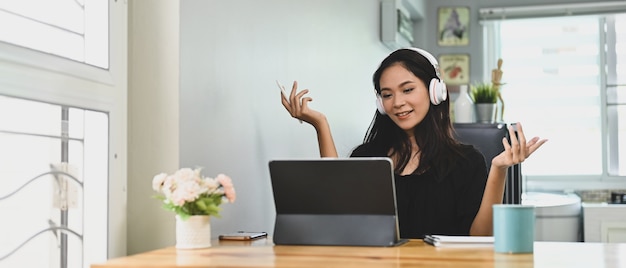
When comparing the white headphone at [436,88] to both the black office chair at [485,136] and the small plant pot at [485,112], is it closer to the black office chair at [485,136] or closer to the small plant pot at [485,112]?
the black office chair at [485,136]

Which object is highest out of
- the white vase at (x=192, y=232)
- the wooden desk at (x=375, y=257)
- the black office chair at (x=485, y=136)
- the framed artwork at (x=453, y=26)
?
the framed artwork at (x=453, y=26)

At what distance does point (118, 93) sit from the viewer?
5.79ft

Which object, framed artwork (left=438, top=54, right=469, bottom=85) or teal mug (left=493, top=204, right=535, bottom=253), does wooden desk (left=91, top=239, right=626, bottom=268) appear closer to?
teal mug (left=493, top=204, right=535, bottom=253)

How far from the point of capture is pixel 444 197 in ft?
7.28

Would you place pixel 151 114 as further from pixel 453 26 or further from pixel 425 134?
pixel 453 26

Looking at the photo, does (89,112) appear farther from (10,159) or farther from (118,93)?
(10,159)

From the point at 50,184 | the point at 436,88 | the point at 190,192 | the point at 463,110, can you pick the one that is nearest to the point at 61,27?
the point at 50,184

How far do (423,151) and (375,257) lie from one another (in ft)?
2.88

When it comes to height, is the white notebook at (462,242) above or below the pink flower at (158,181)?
below

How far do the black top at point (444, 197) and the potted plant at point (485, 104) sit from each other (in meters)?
1.98

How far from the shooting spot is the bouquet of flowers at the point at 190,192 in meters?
1.49

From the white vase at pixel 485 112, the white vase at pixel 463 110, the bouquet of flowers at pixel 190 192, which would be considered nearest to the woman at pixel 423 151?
the bouquet of flowers at pixel 190 192

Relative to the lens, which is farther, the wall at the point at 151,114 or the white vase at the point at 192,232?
the wall at the point at 151,114

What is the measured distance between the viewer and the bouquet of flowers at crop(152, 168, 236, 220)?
1.49 metres
